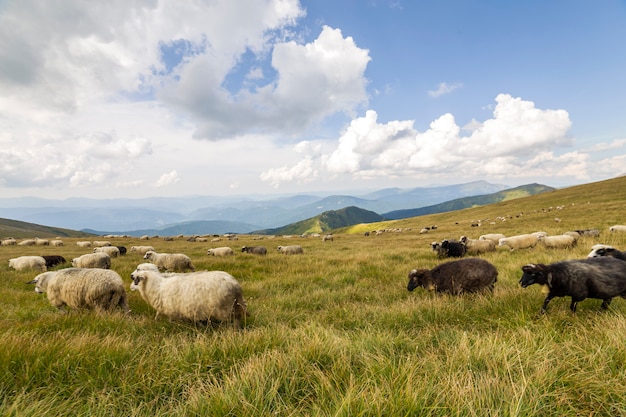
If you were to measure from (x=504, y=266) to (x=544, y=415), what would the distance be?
10.2 m

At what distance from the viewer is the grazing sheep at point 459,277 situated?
8003 mm

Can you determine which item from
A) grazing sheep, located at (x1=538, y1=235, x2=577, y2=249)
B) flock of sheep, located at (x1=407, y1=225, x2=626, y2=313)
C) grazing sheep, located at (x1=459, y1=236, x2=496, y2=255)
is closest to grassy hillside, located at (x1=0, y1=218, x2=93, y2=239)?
flock of sheep, located at (x1=407, y1=225, x2=626, y2=313)

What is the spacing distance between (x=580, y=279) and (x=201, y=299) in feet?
27.3

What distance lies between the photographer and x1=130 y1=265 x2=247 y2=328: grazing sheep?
6195 millimetres

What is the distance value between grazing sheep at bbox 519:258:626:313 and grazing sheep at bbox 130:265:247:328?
21.9 feet

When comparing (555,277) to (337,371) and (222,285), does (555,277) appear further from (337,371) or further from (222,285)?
(222,285)

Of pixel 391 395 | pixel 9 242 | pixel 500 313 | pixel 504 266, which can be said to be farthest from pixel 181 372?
pixel 9 242

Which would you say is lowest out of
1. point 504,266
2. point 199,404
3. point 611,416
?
point 504,266

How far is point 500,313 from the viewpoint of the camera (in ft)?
18.8

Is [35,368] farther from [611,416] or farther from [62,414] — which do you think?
[611,416]

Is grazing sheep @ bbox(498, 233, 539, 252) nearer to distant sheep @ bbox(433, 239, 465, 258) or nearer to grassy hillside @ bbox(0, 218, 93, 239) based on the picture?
distant sheep @ bbox(433, 239, 465, 258)

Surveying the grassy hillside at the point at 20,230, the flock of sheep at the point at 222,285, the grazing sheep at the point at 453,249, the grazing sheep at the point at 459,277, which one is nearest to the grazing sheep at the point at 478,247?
the grazing sheep at the point at 453,249

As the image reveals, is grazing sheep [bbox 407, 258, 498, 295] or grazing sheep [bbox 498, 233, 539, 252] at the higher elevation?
grazing sheep [bbox 407, 258, 498, 295]

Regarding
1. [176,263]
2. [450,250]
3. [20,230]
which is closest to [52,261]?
[176,263]
